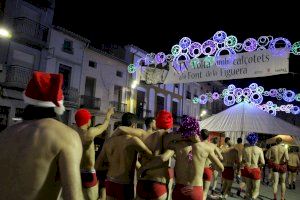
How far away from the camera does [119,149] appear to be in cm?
523

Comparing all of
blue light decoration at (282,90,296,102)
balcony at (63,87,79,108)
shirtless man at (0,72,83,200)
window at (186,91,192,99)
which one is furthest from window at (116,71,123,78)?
shirtless man at (0,72,83,200)

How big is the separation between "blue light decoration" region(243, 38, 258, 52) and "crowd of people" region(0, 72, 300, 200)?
276 centimetres

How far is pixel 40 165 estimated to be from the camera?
1.90 metres

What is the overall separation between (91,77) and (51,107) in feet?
89.5

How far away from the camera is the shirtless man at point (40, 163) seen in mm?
1882

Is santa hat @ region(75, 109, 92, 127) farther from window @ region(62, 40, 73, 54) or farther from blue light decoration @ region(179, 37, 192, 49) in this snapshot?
window @ region(62, 40, 73, 54)

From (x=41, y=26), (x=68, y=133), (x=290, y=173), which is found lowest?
(x=290, y=173)

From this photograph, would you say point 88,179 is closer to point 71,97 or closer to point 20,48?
point 20,48

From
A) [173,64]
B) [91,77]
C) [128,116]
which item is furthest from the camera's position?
[91,77]

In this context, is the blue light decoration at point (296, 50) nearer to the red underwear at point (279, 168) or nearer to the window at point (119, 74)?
the red underwear at point (279, 168)

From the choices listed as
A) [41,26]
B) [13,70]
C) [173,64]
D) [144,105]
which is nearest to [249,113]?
[173,64]

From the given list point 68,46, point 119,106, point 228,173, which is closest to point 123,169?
point 228,173

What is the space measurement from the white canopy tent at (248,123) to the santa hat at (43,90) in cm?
946

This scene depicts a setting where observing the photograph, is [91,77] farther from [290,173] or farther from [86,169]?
[86,169]
